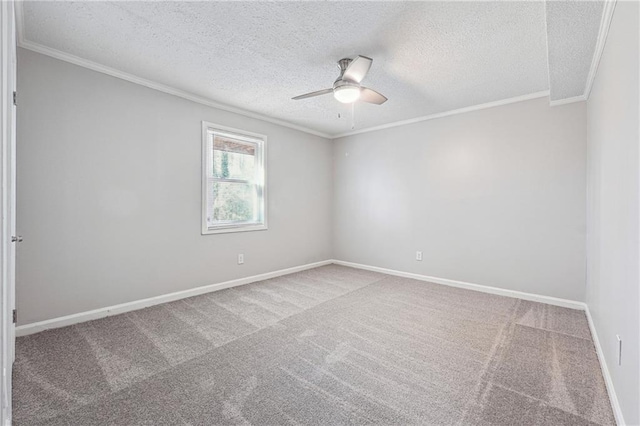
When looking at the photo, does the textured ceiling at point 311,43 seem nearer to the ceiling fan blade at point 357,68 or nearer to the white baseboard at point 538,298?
the ceiling fan blade at point 357,68

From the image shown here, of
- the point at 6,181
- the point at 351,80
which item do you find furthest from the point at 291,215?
the point at 6,181

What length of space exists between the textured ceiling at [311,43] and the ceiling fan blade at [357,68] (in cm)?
17

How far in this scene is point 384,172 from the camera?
481 centimetres

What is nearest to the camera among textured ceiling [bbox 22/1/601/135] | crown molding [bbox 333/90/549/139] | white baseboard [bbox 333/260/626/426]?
white baseboard [bbox 333/260/626/426]

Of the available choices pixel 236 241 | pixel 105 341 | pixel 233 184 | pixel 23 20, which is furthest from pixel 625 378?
pixel 23 20

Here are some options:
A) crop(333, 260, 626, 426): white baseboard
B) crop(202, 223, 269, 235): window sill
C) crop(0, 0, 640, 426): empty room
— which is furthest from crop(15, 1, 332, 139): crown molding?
crop(333, 260, 626, 426): white baseboard

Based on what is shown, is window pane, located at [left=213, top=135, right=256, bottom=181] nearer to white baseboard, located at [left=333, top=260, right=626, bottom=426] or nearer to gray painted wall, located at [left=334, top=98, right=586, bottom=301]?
gray painted wall, located at [left=334, top=98, right=586, bottom=301]

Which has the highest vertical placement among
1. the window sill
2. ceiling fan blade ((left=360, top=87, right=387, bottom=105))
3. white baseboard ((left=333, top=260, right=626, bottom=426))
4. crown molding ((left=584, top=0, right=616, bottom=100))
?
crown molding ((left=584, top=0, right=616, bottom=100))

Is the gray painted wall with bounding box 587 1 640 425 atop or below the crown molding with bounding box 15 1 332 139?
below

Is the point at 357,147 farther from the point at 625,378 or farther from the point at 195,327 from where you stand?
the point at 625,378

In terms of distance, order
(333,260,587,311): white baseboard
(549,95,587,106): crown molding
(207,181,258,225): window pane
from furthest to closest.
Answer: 1. (207,181,258,225): window pane
2. (333,260,587,311): white baseboard
3. (549,95,587,106): crown molding

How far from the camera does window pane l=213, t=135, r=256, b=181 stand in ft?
12.9

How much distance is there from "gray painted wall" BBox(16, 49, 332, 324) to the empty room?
0.02 metres

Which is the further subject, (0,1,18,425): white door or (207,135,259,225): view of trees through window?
(207,135,259,225): view of trees through window
